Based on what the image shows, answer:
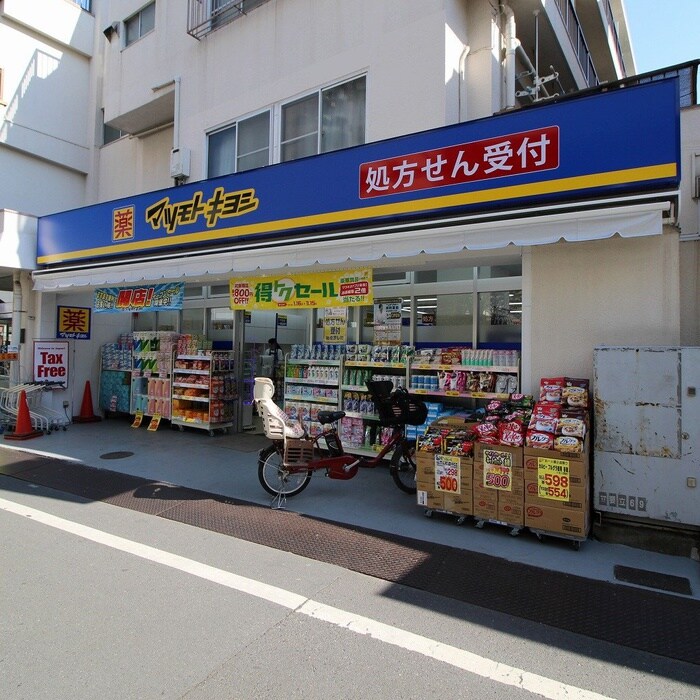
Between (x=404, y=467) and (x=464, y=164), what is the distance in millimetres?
4013

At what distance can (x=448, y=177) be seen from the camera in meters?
6.16

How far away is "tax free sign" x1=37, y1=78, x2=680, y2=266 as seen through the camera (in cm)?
507

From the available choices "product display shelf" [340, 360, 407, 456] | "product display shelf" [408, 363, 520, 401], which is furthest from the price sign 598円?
"product display shelf" [340, 360, 407, 456]

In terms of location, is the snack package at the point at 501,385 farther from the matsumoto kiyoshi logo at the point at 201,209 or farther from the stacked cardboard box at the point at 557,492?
the matsumoto kiyoshi logo at the point at 201,209

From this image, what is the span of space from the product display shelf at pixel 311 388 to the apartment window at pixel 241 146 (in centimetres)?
424

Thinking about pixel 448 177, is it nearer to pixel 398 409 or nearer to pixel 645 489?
pixel 398 409

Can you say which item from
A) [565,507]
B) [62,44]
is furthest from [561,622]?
[62,44]

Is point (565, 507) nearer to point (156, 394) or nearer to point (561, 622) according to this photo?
point (561, 622)

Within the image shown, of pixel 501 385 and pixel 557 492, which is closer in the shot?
pixel 557 492

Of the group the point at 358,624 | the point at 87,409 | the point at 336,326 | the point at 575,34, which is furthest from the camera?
the point at 87,409

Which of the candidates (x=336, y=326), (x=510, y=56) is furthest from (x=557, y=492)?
(x=510, y=56)

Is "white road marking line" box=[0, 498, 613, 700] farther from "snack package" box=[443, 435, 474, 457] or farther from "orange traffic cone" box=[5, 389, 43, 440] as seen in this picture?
"orange traffic cone" box=[5, 389, 43, 440]

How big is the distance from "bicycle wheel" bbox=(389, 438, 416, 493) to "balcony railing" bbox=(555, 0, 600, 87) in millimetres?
9160

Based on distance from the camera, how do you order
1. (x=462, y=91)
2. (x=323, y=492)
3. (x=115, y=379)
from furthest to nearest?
(x=115, y=379), (x=462, y=91), (x=323, y=492)
